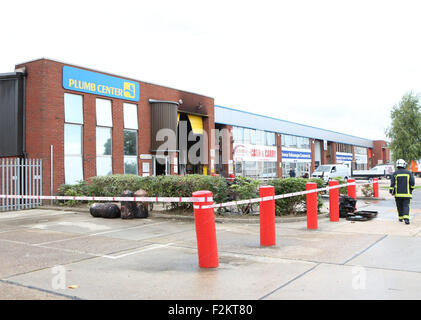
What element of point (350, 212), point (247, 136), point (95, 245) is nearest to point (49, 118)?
point (95, 245)

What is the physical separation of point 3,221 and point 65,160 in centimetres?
630

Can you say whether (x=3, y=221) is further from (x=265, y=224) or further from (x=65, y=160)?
(x=265, y=224)

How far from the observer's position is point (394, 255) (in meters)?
6.78

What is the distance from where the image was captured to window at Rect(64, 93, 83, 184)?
18.4m

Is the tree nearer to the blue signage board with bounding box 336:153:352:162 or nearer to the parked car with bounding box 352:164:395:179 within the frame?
the parked car with bounding box 352:164:395:179

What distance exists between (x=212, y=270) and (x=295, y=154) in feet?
149

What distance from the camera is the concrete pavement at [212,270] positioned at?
4.84 meters

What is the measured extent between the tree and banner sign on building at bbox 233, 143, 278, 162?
42.4ft

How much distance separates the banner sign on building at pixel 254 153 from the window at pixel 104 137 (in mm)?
18480

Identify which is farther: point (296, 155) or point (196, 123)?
point (296, 155)

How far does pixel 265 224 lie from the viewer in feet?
25.8

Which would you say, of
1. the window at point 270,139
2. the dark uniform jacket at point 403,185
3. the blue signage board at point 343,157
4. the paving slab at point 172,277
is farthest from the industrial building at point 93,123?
the blue signage board at point 343,157

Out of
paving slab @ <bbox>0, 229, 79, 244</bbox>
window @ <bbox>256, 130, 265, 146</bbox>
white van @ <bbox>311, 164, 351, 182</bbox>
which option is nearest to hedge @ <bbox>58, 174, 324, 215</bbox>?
paving slab @ <bbox>0, 229, 79, 244</bbox>

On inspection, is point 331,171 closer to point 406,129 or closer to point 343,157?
point 406,129
